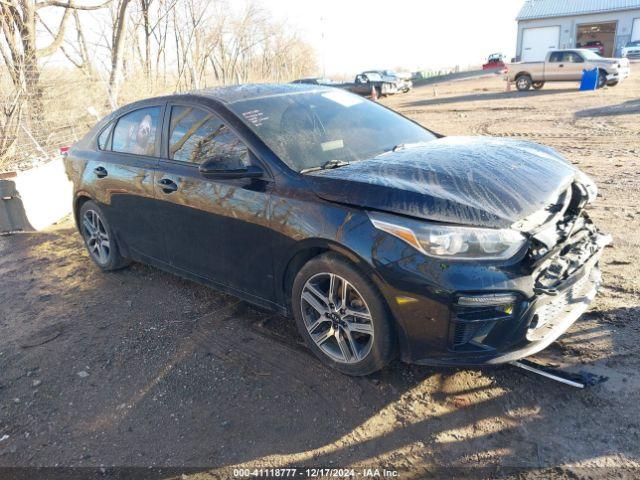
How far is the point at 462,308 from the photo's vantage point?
256 centimetres

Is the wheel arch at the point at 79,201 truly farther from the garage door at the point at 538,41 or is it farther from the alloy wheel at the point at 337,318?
the garage door at the point at 538,41

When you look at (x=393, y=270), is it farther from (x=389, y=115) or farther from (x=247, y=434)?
(x=389, y=115)

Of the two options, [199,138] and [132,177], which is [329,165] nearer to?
[199,138]

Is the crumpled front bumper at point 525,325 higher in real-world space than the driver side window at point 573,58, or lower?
lower

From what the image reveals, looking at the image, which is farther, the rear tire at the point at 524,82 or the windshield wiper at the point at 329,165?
the rear tire at the point at 524,82

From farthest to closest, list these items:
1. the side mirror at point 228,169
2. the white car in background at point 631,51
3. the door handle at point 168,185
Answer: the white car in background at point 631,51 → the door handle at point 168,185 → the side mirror at point 228,169

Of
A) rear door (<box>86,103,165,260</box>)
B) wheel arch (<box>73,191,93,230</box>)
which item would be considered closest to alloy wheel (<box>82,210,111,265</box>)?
wheel arch (<box>73,191,93,230</box>)

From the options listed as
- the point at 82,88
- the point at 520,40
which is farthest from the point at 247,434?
the point at 520,40

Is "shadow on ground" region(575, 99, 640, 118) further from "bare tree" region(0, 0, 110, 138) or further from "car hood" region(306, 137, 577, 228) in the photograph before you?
"bare tree" region(0, 0, 110, 138)

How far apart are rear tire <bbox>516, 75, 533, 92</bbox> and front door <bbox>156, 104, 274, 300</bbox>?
73.5ft

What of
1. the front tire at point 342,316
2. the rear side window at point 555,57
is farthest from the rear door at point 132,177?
the rear side window at point 555,57

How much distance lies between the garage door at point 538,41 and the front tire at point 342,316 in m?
50.1

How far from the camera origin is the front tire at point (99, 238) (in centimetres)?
494

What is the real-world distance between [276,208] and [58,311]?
254 cm
